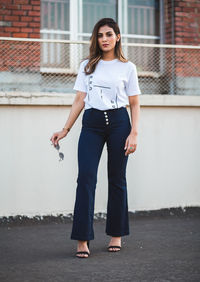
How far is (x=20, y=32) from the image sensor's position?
732 centimetres

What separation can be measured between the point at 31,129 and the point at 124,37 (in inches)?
94.7

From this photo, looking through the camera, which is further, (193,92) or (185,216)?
(193,92)

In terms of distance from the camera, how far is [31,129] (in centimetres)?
657

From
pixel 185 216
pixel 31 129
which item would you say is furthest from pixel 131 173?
pixel 31 129

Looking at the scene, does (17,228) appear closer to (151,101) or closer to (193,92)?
(151,101)

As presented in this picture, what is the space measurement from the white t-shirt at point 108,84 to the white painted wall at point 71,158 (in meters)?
2.07

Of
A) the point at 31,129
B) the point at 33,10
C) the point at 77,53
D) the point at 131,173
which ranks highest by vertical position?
the point at 33,10

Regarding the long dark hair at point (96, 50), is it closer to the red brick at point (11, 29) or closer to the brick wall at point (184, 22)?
the red brick at point (11, 29)

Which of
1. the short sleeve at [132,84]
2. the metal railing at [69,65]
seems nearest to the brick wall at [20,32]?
the metal railing at [69,65]

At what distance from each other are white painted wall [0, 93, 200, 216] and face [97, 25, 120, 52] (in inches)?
83.2

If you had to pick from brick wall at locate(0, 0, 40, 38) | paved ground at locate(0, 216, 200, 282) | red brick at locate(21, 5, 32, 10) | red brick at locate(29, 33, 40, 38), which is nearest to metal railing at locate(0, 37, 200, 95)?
red brick at locate(29, 33, 40, 38)

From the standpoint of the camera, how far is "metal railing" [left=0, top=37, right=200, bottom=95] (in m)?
6.97

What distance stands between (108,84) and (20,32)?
321cm

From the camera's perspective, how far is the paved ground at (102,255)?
387cm
